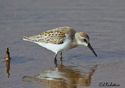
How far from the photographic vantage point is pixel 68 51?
1051 centimetres

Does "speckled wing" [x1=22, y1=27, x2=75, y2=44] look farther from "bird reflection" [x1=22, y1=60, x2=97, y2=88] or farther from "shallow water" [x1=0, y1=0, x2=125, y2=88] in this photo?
"bird reflection" [x1=22, y1=60, x2=97, y2=88]

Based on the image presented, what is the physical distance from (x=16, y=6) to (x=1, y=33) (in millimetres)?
3090

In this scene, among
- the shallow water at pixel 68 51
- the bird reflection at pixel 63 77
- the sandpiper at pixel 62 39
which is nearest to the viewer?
the bird reflection at pixel 63 77

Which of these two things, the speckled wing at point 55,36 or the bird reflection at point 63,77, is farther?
the speckled wing at point 55,36

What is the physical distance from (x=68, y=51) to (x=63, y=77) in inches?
86.3

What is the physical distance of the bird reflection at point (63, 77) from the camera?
7968mm

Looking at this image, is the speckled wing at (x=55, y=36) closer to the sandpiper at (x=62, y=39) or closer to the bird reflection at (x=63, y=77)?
the sandpiper at (x=62, y=39)

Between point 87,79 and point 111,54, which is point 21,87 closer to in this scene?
point 87,79

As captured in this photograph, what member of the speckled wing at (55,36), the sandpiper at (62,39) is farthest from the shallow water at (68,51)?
the speckled wing at (55,36)

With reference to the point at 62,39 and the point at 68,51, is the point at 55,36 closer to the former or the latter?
the point at 62,39

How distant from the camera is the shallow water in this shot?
27.2 ft

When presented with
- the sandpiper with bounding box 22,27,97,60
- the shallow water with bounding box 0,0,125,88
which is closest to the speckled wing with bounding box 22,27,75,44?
the sandpiper with bounding box 22,27,97,60

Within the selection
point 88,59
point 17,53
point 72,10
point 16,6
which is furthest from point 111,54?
point 16,6

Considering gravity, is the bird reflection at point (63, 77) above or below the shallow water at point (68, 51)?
below
